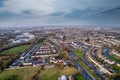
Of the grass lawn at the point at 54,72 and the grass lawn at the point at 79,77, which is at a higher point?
the grass lawn at the point at 54,72

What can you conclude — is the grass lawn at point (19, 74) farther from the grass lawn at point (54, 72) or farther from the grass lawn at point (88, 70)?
the grass lawn at point (88, 70)

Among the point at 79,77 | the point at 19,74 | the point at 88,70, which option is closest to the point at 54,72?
the point at 79,77

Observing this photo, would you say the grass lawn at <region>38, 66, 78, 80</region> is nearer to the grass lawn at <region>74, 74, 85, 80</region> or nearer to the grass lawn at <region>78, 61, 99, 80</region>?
the grass lawn at <region>74, 74, 85, 80</region>

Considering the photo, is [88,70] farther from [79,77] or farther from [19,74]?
[19,74]

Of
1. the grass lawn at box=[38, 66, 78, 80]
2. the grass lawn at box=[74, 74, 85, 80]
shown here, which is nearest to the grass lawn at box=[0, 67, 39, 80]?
the grass lawn at box=[38, 66, 78, 80]

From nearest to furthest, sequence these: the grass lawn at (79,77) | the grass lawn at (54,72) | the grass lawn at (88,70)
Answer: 1. the grass lawn at (79,77)
2. the grass lawn at (54,72)
3. the grass lawn at (88,70)

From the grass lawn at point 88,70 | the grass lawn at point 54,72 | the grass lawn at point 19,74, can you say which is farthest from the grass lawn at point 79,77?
the grass lawn at point 19,74

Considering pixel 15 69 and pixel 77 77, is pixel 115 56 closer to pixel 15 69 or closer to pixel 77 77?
pixel 77 77
